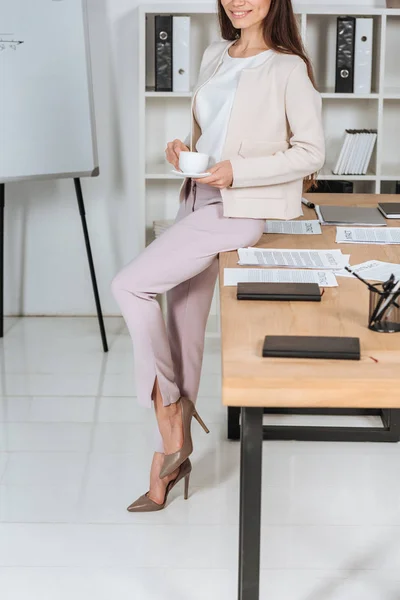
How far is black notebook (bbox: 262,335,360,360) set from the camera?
5.23ft

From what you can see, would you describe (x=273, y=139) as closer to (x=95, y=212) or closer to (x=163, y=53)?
(x=163, y=53)

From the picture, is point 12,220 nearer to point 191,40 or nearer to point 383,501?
point 191,40

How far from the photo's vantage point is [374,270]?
2125 mm

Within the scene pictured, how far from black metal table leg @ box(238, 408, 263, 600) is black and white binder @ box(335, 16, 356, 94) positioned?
8.84ft

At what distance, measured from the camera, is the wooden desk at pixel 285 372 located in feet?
4.95

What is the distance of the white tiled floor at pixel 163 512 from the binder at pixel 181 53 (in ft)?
4.62

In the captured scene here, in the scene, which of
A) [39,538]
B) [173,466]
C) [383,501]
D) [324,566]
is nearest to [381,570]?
[324,566]

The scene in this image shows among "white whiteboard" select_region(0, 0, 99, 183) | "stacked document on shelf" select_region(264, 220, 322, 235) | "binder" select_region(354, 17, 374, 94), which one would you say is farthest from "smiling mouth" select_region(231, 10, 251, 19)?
"binder" select_region(354, 17, 374, 94)

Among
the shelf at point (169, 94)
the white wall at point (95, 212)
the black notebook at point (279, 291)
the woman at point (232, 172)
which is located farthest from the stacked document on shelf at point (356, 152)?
the black notebook at point (279, 291)

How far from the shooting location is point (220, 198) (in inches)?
97.3

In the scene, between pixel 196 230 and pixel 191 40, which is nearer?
pixel 196 230

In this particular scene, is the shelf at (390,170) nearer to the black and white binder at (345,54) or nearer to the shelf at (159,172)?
the black and white binder at (345,54)

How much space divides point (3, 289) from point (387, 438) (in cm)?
217

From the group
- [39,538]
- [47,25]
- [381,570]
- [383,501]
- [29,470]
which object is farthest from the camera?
[47,25]
